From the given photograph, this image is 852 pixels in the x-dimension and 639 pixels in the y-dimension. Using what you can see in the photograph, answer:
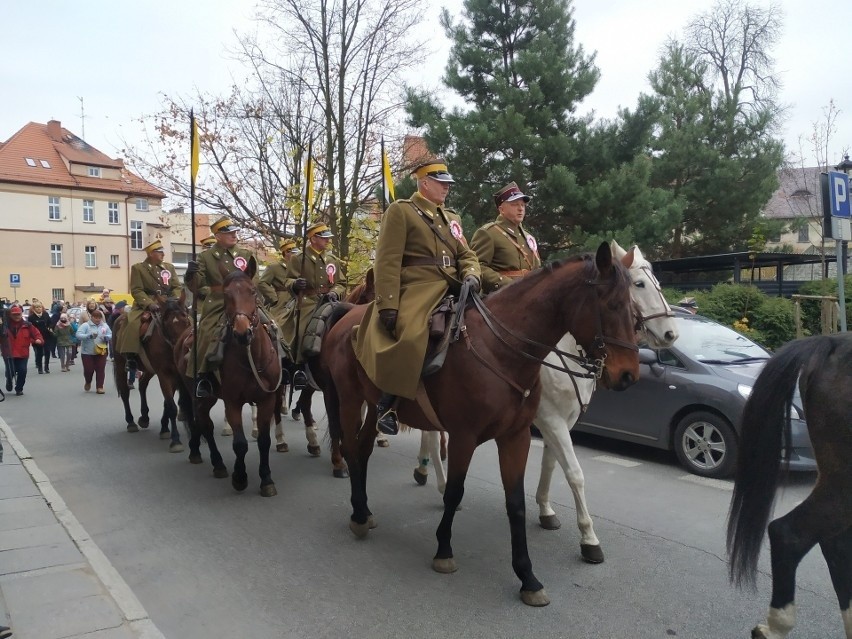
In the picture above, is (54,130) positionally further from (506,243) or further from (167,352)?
(506,243)

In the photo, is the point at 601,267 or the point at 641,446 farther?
the point at 641,446

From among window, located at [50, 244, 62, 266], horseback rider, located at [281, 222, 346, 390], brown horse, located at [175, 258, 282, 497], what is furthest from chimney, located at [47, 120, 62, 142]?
brown horse, located at [175, 258, 282, 497]

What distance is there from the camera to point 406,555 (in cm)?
490

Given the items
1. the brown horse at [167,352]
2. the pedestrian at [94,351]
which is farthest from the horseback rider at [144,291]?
the pedestrian at [94,351]

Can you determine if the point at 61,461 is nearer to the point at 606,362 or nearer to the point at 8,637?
the point at 8,637

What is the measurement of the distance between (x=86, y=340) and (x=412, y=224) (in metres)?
12.7

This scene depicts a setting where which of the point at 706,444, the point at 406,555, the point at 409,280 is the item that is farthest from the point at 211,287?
the point at 706,444

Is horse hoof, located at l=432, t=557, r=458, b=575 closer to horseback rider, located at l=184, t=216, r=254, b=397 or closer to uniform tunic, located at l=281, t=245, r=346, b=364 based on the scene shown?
horseback rider, located at l=184, t=216, r=254, b=397

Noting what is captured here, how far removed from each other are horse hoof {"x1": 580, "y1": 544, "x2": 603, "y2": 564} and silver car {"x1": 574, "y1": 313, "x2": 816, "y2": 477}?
2215 millimetres

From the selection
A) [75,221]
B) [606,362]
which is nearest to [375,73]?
[606,362]

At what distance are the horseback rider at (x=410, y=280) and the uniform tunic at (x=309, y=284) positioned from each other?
2.77 metres

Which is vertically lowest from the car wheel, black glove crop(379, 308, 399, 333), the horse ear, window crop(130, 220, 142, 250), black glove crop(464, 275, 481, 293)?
the car wheel

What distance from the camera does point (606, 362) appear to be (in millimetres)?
3908

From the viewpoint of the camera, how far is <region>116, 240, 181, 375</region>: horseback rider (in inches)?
371
